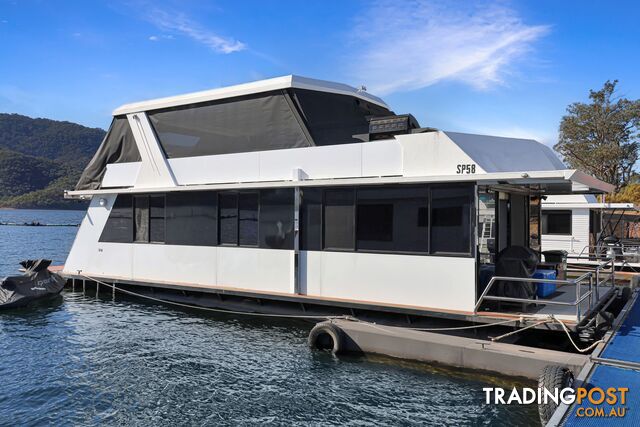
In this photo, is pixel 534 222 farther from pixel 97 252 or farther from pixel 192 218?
pixel 97 252

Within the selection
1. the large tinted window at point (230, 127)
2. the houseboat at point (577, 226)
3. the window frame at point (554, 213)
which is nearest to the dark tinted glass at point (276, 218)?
the large tinted window at point (230, 127)

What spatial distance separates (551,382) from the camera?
5.63 meters

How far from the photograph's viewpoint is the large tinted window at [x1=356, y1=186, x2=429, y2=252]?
8383 mm

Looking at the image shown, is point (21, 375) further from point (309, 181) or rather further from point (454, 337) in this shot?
point (454, 337)

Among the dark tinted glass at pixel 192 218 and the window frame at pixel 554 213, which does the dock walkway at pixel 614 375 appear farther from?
the window frame at pixel 554 213

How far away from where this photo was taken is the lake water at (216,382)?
6.19 metres

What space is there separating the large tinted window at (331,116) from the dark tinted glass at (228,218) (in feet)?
7.15

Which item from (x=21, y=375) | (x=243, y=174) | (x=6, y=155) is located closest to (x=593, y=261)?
(x=243, y=174)

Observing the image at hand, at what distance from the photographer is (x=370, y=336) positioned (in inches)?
318

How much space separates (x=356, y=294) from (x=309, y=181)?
2.20 m

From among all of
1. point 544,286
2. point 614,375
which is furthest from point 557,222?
point 614,375

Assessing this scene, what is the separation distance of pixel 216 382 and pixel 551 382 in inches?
171

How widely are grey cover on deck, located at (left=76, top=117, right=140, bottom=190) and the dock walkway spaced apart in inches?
409

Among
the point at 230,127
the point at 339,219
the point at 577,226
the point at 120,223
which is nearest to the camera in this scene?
the point at 339,219
